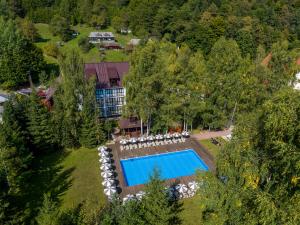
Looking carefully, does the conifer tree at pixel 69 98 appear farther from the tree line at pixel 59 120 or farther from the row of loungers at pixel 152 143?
the row of loungers at pixel 152 143

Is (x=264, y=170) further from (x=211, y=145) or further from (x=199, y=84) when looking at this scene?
(x=211, y=145)

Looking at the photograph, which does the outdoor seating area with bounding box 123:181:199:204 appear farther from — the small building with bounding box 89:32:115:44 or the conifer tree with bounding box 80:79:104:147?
the small building with bounding box 89:32:115:44

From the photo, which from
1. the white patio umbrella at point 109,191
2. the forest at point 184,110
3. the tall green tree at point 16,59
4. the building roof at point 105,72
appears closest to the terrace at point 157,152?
the white patio umbrella at point 109,191

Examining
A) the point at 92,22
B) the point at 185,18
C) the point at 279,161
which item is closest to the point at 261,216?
the point at 279,161

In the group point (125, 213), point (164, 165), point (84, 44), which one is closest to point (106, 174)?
point (164, 165)

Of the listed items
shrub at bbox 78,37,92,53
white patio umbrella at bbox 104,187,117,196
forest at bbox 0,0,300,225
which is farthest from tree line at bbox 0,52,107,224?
shrub at bbox 78,37,92,53

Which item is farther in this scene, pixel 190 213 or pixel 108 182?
pixel 108 182
